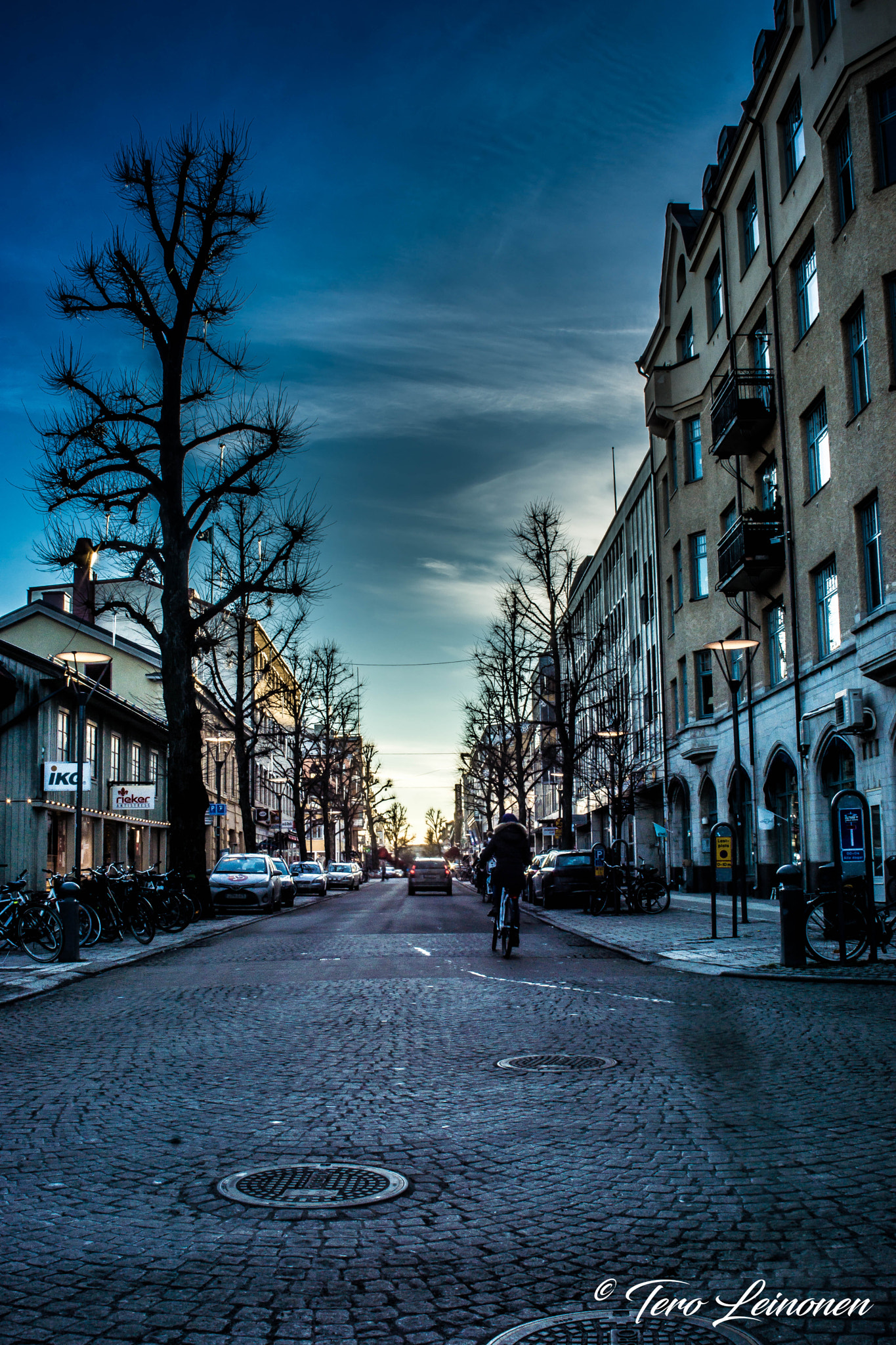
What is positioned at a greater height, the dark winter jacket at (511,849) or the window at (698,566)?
the window at (698,566)

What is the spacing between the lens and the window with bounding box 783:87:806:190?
27000 millimetres

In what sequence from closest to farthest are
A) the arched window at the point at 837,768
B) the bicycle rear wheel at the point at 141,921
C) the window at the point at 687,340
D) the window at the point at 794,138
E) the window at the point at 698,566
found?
the bicycle rear wheel at the point at 141,921 → the arched window at the point at 837,768 → the window at the point at 794,138 → the window at the point at 698,566 → the window at the point at 687,340

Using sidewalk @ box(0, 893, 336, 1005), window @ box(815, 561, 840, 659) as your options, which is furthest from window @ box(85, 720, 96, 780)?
window @ box(815, 561, 840, 659)

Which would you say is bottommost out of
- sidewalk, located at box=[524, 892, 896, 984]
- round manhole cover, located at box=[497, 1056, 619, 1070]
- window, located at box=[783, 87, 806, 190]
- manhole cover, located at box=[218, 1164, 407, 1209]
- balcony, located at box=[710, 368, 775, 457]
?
sidewalk, located at box=[524, 892, 896, 984]

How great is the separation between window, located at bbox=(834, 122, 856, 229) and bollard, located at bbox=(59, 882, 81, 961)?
1894 centimetres

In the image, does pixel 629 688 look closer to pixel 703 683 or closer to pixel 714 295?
pixel 703 683

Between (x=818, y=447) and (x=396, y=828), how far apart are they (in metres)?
121

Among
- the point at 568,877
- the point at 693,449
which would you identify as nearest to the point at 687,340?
the point at 693,449

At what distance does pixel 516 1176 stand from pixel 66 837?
87.9 ft

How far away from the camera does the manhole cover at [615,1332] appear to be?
3.06 metres

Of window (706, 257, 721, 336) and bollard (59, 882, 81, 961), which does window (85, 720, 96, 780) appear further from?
window (706, 257, 721, 336)

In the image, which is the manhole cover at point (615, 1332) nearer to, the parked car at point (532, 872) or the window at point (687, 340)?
the parked car at point (532, 872)

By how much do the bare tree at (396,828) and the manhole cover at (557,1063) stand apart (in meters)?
Result: 120

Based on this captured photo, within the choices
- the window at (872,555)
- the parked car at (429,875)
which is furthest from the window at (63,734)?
the parked car at (429,875)
